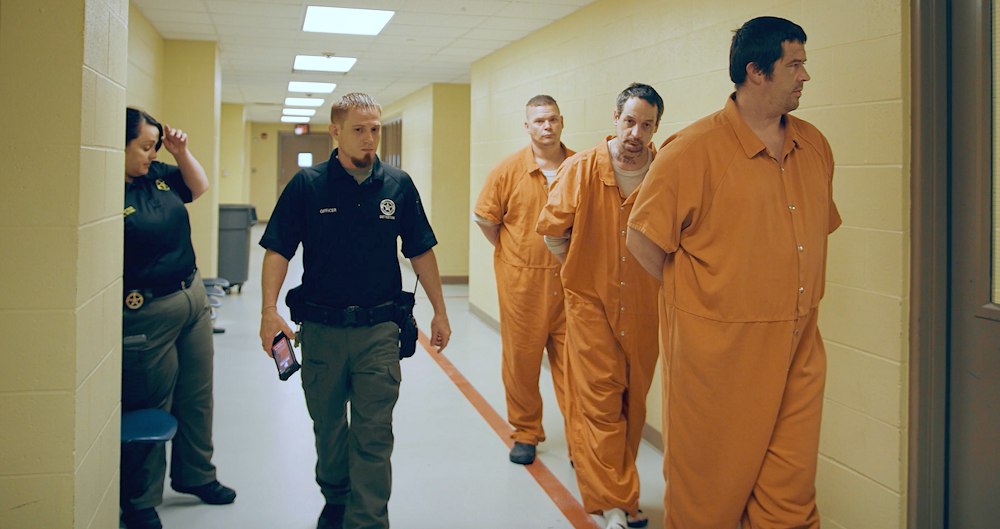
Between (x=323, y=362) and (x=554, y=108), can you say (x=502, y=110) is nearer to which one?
(x=554, y=108)

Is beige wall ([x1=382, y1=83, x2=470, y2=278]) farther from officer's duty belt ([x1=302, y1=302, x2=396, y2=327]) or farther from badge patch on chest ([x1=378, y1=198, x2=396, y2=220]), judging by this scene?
officer's duty belt ([x1=302, y1=302, x2=396, y2=327])

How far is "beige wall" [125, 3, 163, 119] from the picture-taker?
552cm

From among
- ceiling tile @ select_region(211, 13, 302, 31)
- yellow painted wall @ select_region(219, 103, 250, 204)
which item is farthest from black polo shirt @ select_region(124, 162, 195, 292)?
yellow painted wall @ select_region(219, 103, 250, 204)

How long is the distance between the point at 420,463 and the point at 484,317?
3847mm

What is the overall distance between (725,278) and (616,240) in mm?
822

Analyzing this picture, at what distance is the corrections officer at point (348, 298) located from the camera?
98.5 inches

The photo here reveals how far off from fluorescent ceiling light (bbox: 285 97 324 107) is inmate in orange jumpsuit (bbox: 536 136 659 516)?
10.4 m

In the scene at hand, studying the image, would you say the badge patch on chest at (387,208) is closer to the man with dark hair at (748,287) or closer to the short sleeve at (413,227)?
the short sleeve at (413,227)

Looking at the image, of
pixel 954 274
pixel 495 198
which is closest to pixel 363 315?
pixel 495 198

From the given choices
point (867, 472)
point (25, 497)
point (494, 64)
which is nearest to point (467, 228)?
point (494, 64)

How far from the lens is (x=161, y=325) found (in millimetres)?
2742

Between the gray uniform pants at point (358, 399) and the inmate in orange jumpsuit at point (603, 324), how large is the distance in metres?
0.73

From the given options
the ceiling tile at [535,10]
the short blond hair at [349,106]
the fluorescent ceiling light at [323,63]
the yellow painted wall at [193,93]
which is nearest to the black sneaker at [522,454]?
Result: the short blond hair at [349,106]

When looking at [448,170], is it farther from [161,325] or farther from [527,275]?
[161,325]
